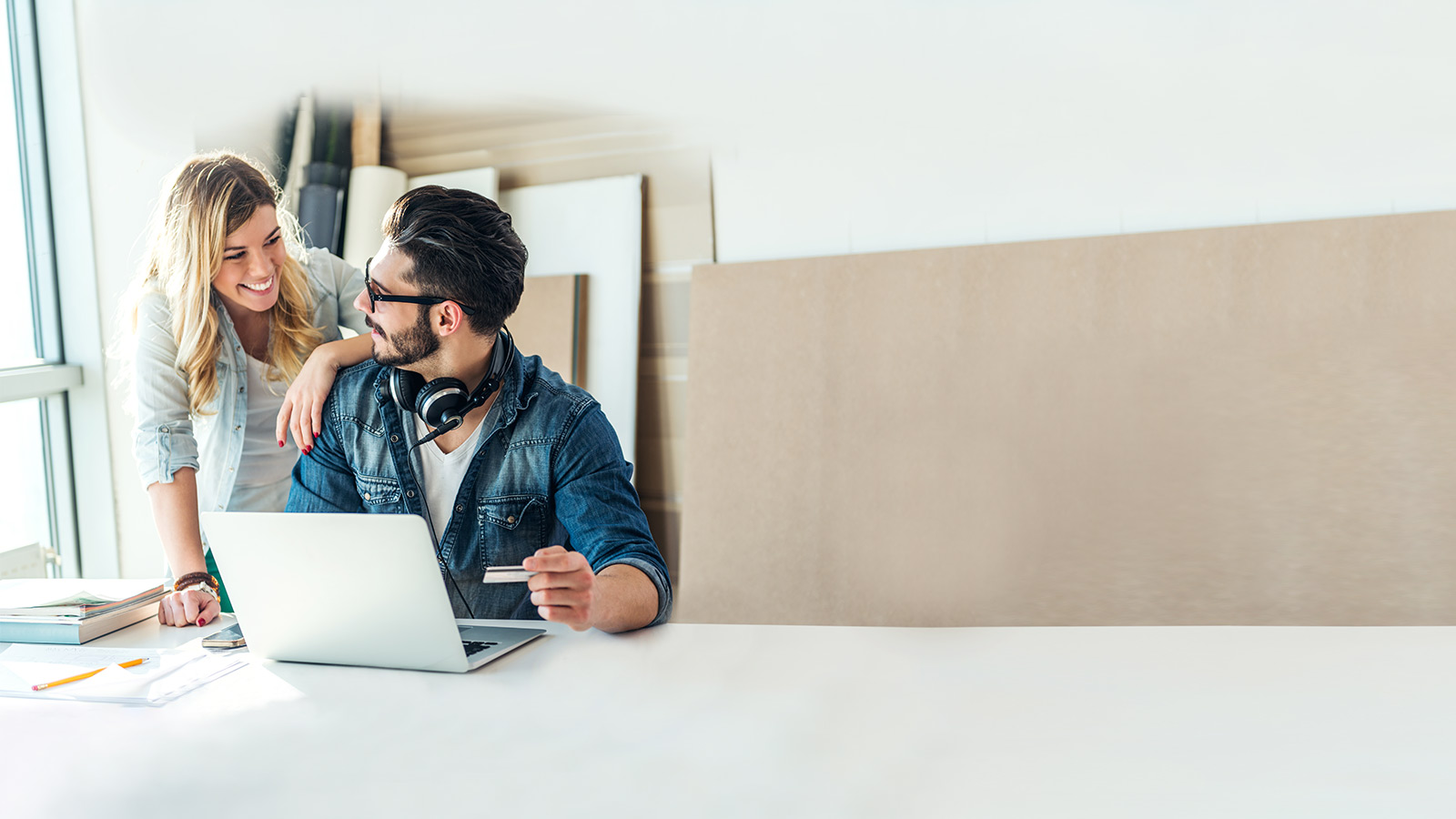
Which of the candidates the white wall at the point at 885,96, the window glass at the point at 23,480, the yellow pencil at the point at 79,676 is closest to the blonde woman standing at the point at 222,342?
the yellow pencil at the point at 79,676

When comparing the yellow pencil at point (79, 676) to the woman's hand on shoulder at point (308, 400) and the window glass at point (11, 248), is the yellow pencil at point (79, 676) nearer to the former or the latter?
the woman's hand on shoulder at point (308, 400)

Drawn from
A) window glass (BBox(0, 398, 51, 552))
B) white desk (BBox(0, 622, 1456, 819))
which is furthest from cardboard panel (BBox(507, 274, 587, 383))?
white desk (BBox(0, 622, 1456, 819))

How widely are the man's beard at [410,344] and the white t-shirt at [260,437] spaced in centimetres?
81

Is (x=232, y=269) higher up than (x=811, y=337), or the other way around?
(x=232, y=269)

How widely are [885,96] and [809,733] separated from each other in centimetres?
226

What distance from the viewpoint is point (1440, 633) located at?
1307 mm

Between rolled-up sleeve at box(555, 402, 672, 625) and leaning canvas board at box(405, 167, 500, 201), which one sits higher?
leaning canvas board at box(405, 167, 500, 201)

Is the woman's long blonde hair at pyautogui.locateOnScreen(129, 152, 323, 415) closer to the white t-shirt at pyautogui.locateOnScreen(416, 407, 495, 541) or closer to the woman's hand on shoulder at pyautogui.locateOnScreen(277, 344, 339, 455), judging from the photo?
the woman's hand on shoulder at pyautogui.locateOnScreen(277, 344, 339, 455)

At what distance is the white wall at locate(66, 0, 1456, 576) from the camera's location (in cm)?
245

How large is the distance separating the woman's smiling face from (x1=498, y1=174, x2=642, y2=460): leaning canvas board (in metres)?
1.01

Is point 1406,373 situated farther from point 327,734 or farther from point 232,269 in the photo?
point 232,269

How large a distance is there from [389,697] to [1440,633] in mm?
1476

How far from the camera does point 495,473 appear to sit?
160 centimetres

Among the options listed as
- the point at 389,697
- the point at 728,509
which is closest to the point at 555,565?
the point at 389,697
